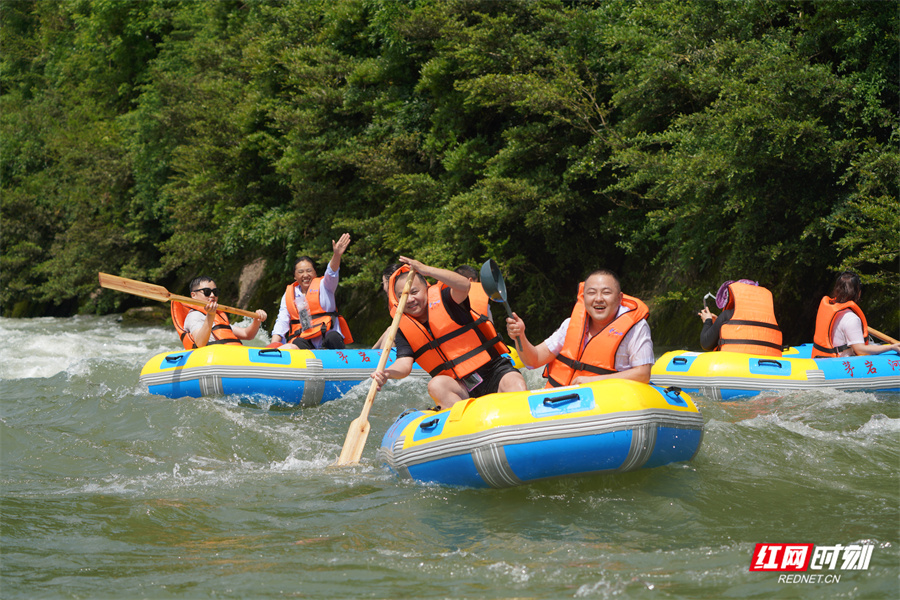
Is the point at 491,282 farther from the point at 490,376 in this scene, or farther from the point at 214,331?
the point at 214,331

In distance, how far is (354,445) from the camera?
4.61 meters

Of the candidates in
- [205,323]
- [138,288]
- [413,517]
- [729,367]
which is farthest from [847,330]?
[138,288]

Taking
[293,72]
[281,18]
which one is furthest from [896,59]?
[281,18]

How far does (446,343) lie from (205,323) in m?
3.18

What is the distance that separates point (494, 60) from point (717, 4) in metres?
2.93

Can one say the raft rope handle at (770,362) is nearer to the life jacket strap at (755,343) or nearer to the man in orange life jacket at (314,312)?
the life jacket strap at (755,343)

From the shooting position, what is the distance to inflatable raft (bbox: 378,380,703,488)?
3520 millimetres

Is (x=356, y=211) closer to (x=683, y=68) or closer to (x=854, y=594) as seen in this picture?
(x=683, y=68)

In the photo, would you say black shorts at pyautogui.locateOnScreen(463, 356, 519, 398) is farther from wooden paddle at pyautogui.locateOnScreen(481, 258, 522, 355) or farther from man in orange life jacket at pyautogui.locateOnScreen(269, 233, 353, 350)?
man in orange life jacket at pyautogui.locateOnScreen(269, 233, 353, 350)

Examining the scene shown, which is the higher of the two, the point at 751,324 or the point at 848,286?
the point at 848,286

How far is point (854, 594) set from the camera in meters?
2.49

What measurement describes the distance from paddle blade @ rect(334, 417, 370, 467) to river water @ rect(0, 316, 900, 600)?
0.11m

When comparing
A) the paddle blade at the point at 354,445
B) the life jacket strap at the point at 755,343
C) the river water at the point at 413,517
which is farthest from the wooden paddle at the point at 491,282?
the life jacket strap at the point at 755,343

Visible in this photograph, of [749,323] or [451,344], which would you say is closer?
[451,344]
